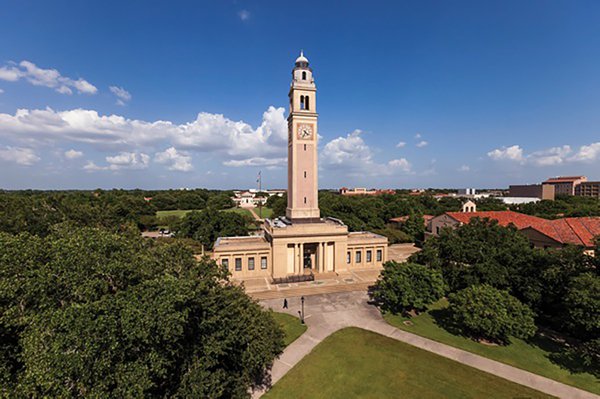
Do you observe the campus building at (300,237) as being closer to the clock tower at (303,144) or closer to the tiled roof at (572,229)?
the clock tower at (303,144)

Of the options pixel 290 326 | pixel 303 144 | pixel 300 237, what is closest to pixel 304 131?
pixel 303 144

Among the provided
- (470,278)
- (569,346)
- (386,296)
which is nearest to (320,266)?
(386,296)

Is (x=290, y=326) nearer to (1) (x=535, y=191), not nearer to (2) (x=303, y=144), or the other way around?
(2) (x=303, y=144)

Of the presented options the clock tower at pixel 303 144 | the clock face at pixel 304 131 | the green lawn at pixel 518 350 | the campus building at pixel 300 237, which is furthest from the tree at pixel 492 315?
the clock face at pixel 304 131

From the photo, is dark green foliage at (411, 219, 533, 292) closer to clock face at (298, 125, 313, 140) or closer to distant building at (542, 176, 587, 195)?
clock face at (298, 125, 313, 140)

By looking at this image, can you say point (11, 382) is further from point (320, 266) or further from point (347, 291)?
point (320, 266)

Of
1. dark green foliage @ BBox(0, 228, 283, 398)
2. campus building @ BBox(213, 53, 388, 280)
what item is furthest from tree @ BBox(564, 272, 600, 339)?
campus building @ BBox(213, 53, 388, 280)
